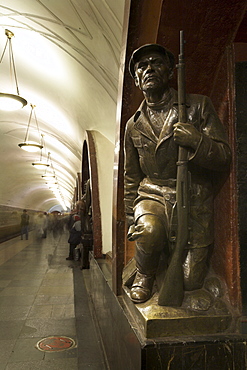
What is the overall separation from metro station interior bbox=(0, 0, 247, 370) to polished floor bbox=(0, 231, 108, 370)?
0.06 feet

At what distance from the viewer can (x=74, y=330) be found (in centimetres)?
403

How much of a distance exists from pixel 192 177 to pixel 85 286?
5.09 meters

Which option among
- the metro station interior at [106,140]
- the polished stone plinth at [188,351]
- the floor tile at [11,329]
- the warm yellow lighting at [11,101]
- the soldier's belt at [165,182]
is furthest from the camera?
the warm yellow lighting at [11,101]

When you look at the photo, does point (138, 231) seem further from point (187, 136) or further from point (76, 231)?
point (76, 231)

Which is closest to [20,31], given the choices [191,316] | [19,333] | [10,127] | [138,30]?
[138,30]

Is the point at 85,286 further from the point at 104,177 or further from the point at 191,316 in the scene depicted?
the point at 191,316

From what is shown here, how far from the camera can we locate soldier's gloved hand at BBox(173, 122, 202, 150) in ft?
5.82

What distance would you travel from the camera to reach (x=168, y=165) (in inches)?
81.4

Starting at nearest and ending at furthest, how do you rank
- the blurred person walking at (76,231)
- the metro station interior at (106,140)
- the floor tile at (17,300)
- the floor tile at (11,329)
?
1. the metro station interior at (106,140)
2. the floor tile at (11,329)
3. the floor tile at (17,300)
4. the blurred person walking at (76,231)

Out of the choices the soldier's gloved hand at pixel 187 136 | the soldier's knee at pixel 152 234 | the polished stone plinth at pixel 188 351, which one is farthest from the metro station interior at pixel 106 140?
the soldier's knee at pixel 152 234

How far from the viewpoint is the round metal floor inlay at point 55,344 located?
3.42 metres

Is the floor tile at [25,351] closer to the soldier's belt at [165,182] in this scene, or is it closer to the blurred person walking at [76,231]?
the soldier's belt at [165,182]

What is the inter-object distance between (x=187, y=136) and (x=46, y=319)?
3.66 meters

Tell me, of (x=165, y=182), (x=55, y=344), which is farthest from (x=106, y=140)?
(x=165, y=182)
